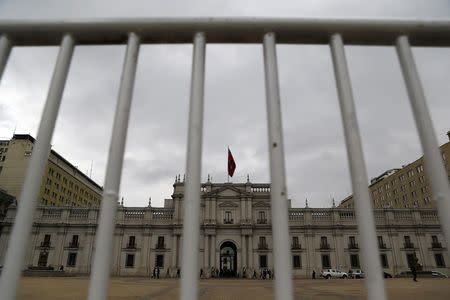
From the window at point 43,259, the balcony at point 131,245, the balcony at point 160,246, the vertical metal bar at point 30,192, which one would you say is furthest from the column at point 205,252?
the vertical metal bar at point 30,192

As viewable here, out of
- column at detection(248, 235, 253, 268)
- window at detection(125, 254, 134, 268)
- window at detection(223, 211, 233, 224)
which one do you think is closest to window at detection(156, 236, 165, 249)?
window at detection(125, 254, 134, 268)

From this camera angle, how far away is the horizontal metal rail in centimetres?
388

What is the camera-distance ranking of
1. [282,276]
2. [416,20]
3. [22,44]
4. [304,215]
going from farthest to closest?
1. [304,215]
2. [22,44]
3. [416,20]
4. [282,276]

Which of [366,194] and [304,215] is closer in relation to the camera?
[366,194]

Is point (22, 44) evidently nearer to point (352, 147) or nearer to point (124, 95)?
point (124, 95)

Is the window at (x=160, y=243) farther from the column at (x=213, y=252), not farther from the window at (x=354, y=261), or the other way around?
the window at (x=354, y=261)

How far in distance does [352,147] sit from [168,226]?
45709 millimetres

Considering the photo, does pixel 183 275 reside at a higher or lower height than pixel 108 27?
lower

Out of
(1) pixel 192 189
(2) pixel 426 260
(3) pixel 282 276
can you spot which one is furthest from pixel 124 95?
(2) pixel 426 260

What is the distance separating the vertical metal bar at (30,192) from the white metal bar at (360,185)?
3.21 metres

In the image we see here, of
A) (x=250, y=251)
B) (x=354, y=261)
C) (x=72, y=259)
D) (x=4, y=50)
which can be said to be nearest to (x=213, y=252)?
(x=250, y=251)

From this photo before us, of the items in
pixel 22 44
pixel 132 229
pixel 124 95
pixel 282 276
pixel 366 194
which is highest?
pixel 132 229

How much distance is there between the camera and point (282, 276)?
2.99 metres

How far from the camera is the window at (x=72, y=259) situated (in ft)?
144
